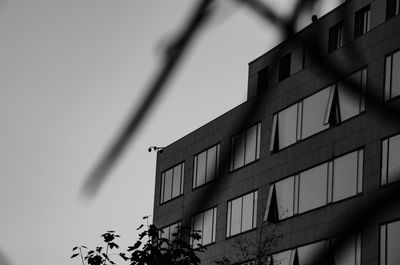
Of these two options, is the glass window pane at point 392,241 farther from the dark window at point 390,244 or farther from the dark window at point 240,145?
the dark window at point 240,145

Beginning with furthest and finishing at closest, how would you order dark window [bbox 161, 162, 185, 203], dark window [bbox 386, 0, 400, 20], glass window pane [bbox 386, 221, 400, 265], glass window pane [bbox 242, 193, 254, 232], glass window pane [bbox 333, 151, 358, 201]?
dark window [bbox 161, 162, 185, 203] → glass window pane [bbox 242, 193, 254, 232] → glass window pane [bbox 386, 221, 400, 265] → glass window pane [bbox 333, 151, 358, 201] → dark window [bbox 386, 0, 400, 20]

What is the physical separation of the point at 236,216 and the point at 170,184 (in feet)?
22.7

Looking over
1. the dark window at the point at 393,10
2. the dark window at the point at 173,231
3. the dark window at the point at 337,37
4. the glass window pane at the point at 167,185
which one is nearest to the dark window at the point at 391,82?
the dark window at the point at 337,37

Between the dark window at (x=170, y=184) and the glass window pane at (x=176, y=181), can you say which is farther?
the dark window at (x=170, y=184)

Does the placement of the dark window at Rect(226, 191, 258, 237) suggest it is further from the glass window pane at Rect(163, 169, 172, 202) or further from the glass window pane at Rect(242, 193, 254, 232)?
the glass window pane at Rect(163, 169, 172, 202)

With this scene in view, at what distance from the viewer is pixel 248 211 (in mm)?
33344

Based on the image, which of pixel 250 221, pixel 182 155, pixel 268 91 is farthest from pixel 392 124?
pixel 182 155

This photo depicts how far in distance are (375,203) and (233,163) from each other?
186 mm

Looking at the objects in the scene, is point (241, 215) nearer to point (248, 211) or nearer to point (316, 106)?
point (248, 211)

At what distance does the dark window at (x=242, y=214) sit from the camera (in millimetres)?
32812

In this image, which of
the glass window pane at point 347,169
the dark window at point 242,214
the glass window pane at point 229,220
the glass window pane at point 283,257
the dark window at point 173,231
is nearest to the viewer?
the dark window at point 173,231

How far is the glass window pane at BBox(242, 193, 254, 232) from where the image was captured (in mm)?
32997

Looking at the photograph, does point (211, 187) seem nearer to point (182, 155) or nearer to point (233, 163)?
point (233, 163)

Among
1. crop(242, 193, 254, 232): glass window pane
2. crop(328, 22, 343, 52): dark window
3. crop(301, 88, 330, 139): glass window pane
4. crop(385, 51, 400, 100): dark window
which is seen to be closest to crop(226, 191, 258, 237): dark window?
crop(242, 193, 254, 232): glass window pane
